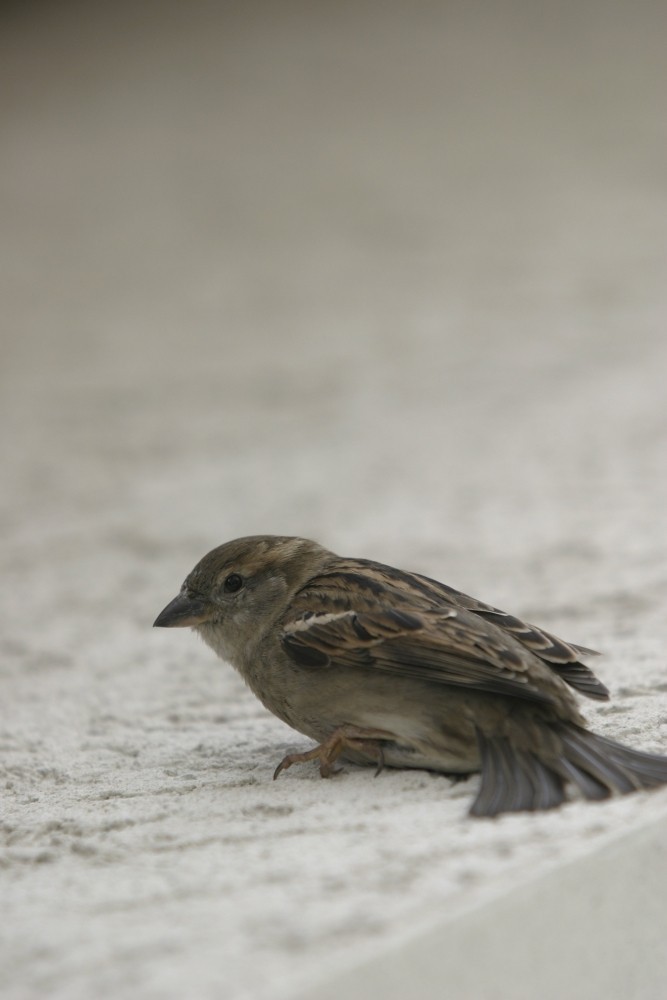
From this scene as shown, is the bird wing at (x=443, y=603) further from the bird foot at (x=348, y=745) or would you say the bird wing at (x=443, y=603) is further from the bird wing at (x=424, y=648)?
the bird foot at (x=348, y=745)

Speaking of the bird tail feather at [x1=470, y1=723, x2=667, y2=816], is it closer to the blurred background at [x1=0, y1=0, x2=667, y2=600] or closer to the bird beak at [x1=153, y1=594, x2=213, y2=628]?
the bird beak at [x1=153, y1=594, x2=213, y2=628]

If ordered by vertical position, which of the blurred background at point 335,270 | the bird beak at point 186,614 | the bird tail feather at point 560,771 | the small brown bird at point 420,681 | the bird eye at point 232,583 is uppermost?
the blurred background at point 335,270

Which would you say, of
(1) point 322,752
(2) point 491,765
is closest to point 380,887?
(2) point 491,765

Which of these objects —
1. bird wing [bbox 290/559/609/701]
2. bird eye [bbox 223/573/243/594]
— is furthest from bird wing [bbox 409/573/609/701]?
bird eye [bbox 223/573/243/594]

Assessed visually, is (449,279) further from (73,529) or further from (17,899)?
(17,899)

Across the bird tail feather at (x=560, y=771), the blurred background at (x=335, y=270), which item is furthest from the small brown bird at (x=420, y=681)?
the blurred background at (x=335, y=270)

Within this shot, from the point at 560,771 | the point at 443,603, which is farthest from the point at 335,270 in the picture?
the point at 560,771

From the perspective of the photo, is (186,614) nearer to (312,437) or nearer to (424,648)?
(424,648)
